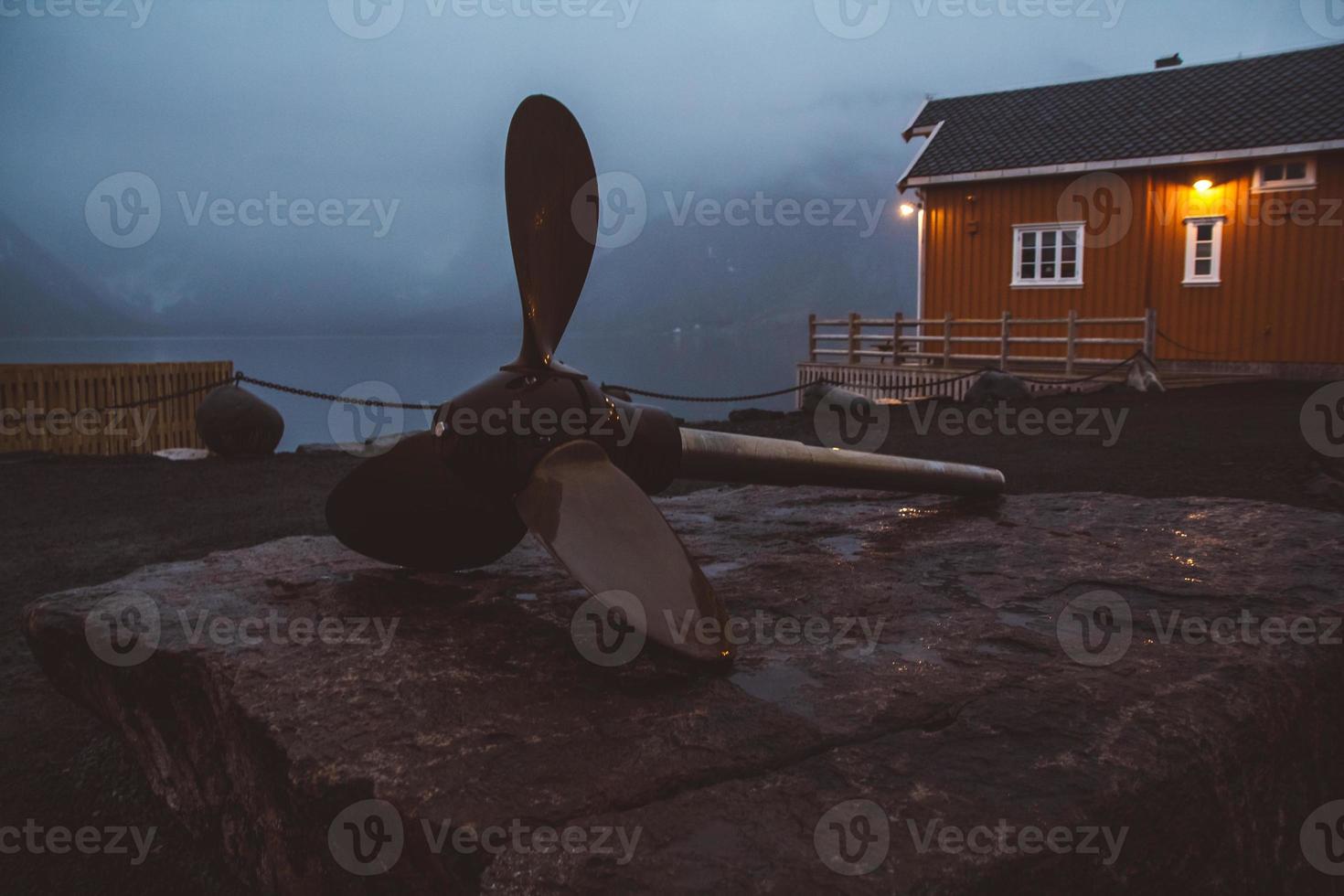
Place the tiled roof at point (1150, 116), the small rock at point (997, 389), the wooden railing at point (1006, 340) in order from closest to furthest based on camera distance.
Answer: the small rock at point (997, 389) < the wooden railing at point (1006, 340) < the tiled roof at point (1150, 116)

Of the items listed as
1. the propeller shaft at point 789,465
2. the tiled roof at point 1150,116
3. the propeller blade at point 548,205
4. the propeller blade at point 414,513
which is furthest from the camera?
the tiled roof at point 1150,116

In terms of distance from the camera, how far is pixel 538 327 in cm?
289

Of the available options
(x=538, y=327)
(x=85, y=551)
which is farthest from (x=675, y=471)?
(x=85, y=551)

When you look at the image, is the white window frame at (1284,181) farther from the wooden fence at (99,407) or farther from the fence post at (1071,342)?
the wooden fence at (99,407)

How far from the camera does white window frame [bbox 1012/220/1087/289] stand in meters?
20.2

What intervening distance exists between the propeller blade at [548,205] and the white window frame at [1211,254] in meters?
19.9

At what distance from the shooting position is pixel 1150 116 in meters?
20.2

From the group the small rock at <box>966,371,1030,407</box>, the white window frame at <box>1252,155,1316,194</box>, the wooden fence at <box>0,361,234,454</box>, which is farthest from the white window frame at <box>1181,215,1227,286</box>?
the wooden fence at <box>0,361,234,454</box>

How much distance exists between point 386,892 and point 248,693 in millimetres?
→ 723

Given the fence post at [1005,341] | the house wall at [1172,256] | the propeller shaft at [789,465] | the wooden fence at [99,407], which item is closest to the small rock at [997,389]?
the fence post at [1005,341]

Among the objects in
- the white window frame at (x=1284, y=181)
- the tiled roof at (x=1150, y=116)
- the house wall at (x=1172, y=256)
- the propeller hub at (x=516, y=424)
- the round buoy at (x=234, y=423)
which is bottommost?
the round buoy at (x=234, y=423)

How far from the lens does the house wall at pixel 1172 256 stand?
17.9 m

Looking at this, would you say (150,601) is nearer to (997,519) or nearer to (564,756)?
(564,756)

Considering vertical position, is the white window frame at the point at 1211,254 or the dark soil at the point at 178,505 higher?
the white window frame at the point at 1211,254
